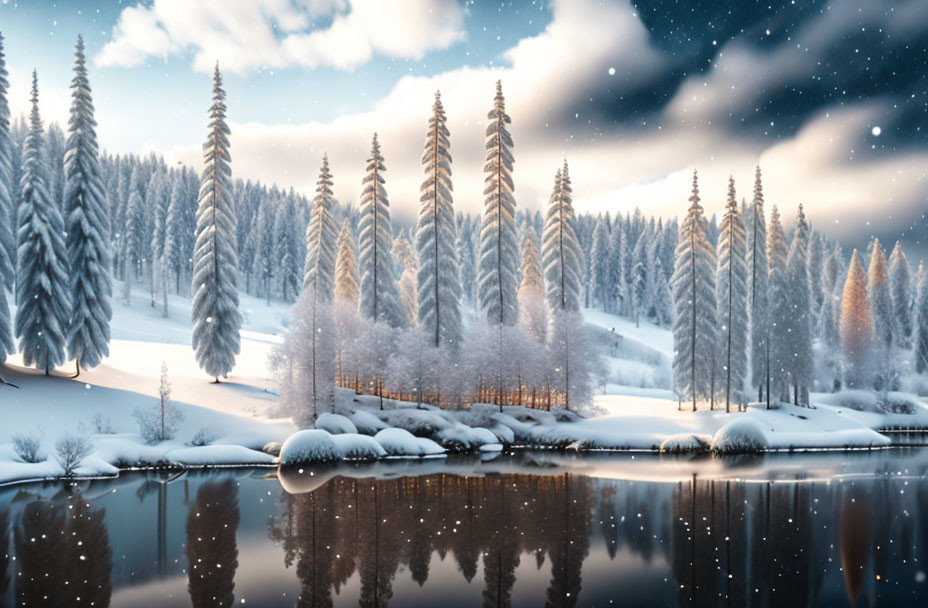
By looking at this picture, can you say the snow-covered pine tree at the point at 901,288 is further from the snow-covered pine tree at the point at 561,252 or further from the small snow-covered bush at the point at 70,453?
the small snow-covered bush at the point at 70,453

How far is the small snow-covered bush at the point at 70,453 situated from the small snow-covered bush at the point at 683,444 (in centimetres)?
2688

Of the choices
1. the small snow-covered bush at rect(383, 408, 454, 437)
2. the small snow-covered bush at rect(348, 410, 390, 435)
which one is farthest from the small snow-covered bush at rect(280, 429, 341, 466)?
the small snow-covered bush at rect(383, 408, 454, 437)

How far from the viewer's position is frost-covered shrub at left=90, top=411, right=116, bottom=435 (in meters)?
30.5

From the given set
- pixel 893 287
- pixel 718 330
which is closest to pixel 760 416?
pixel 718 330

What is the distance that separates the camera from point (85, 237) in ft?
119

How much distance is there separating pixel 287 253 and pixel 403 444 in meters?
66.5

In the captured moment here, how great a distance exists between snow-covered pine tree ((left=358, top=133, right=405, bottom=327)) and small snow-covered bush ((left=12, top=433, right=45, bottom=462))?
65.1 feet

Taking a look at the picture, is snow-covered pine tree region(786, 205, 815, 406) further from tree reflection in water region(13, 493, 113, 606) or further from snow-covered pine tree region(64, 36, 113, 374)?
snow-covered pine tree region(64, 36, 113, 374)

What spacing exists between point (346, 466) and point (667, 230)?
97.0 metres

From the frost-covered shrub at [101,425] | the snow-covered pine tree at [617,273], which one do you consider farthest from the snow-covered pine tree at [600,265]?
the frost-covered shrub at [101,425]

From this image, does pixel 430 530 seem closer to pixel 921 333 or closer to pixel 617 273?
pixel 921 333

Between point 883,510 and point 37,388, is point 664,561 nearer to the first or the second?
point 883,510

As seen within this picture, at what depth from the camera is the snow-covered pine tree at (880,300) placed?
64.7 m

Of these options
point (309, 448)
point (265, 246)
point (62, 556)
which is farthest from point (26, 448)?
point (265, 246)
